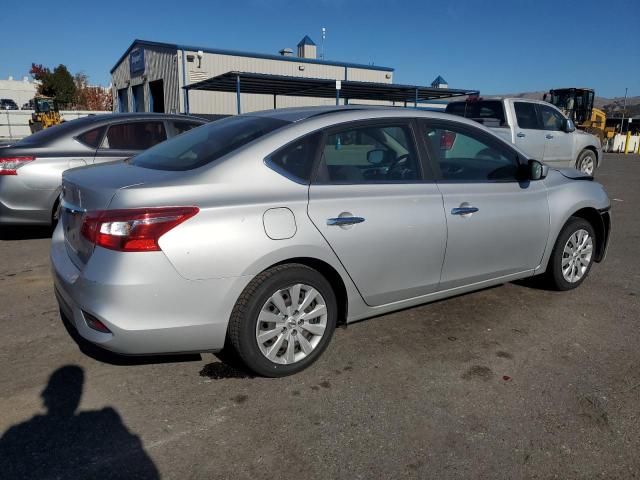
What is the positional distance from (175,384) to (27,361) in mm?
1015

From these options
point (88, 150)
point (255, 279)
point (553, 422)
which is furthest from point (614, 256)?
point (88, 150)

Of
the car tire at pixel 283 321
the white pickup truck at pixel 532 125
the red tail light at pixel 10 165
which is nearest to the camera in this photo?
the car tire at pixel 283 321

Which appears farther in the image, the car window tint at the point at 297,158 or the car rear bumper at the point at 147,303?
the car window tint at the point at 297,158

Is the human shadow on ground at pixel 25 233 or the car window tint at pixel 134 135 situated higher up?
the car window tint at pixel 134 135

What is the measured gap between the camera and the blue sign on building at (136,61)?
99.0 feet

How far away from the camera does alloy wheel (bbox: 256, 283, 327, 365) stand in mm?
2904

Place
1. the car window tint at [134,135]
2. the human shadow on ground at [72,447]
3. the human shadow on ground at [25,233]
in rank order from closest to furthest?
the human shadow on ground at [72,447], the car window tint at [134,135], the human shadow on ground at [25,233]

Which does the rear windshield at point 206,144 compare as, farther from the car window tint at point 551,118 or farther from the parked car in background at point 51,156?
the car window tint at point 551,118

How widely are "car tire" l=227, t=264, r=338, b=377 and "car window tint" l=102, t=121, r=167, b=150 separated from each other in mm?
4237

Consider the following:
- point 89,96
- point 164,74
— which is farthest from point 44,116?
point 89,96

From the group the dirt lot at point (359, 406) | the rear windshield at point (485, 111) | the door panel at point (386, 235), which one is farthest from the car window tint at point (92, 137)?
the rear windshield at point (485, 111)

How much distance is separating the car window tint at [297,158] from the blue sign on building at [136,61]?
30.4 metres

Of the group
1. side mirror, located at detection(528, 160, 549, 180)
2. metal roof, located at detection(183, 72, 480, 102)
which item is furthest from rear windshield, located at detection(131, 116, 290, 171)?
metal roof, located at detection(183, 72, 480, 102)

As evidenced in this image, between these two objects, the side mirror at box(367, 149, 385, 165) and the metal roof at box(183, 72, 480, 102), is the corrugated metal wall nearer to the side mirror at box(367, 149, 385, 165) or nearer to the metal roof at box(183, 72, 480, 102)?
the metal roof at box(183, 72, 480, 102)
